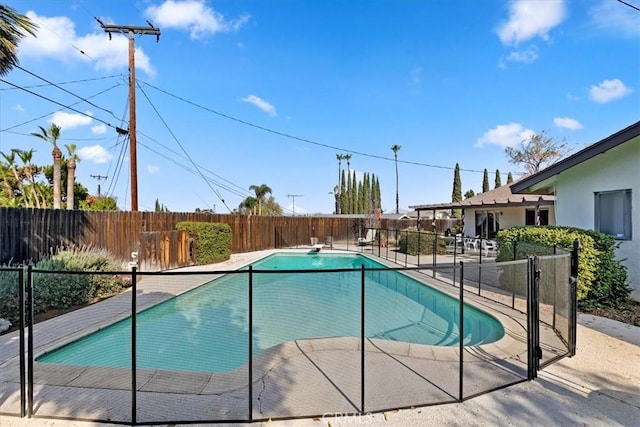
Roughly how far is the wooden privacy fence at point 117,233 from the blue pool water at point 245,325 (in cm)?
499

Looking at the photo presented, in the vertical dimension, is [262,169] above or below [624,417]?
above

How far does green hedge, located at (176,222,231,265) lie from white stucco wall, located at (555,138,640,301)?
1090 cm

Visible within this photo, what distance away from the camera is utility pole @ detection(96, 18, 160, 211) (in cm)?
1219

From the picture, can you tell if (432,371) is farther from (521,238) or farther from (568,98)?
(568,98)

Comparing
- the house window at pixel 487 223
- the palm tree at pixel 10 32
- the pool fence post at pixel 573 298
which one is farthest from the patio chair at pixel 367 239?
the palm tree at pixel 10 32

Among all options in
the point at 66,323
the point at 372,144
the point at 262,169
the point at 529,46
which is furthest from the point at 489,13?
the point at 262,169

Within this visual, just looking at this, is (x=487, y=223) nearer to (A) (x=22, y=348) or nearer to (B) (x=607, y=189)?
(B) (x=607, y=189)

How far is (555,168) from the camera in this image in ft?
25.6

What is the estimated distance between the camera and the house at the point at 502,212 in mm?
14791

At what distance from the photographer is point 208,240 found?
1230cm

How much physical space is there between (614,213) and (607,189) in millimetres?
532

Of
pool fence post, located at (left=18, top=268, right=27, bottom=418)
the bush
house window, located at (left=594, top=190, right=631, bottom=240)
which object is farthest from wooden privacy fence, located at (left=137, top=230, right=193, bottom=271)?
house window, located at (left=594, top=190, right=631, bottom=240)

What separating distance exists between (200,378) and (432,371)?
8.08 ft

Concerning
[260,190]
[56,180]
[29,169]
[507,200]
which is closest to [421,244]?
[507,200]
